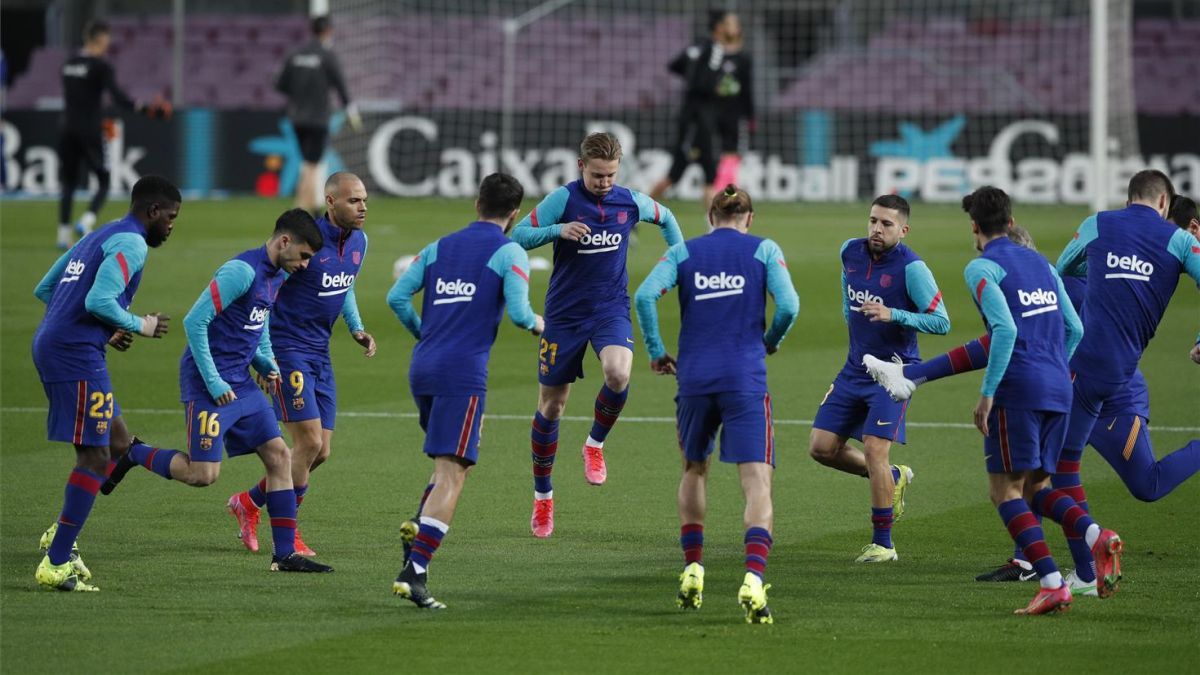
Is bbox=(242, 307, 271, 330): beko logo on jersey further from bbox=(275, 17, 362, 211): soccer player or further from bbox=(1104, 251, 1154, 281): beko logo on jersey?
bbox=(275, 17, 362, 211): soccer player

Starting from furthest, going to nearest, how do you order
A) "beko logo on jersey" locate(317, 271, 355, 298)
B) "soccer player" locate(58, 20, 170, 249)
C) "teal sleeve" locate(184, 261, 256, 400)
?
"soccer player" locate(58, 20, 170, 249) < "beko logo on jersey" locate(317, 271, 355, 298) < "teal sleeve" locate(184, 261, 256, 400)

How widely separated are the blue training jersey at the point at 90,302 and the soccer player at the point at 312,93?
15439mm

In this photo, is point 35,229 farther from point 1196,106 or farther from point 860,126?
point 1196,106

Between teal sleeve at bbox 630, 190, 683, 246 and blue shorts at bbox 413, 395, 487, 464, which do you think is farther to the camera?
teal sleeve at bbox 630, 190, 683, 246

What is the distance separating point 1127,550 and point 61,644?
502 cm

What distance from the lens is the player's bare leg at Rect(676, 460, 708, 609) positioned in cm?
727

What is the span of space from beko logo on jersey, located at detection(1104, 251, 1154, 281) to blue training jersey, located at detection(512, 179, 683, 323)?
7.31 feet

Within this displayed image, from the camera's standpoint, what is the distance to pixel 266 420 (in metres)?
8.05

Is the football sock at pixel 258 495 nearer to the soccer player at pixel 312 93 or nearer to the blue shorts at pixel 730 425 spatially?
the blue shorts at pixel 730 425

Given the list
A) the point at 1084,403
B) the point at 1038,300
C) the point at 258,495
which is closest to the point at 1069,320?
the point at 1038,300

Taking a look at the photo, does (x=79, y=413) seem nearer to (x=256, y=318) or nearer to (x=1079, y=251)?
(x=256, y=318)

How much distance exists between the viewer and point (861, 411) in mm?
8625

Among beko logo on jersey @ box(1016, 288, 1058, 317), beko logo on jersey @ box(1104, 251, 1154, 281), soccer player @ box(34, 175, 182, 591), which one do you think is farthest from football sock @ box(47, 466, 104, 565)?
beko logo on jersey @ box(1104, 251, 1154, 281)

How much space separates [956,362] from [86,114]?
16414mm
